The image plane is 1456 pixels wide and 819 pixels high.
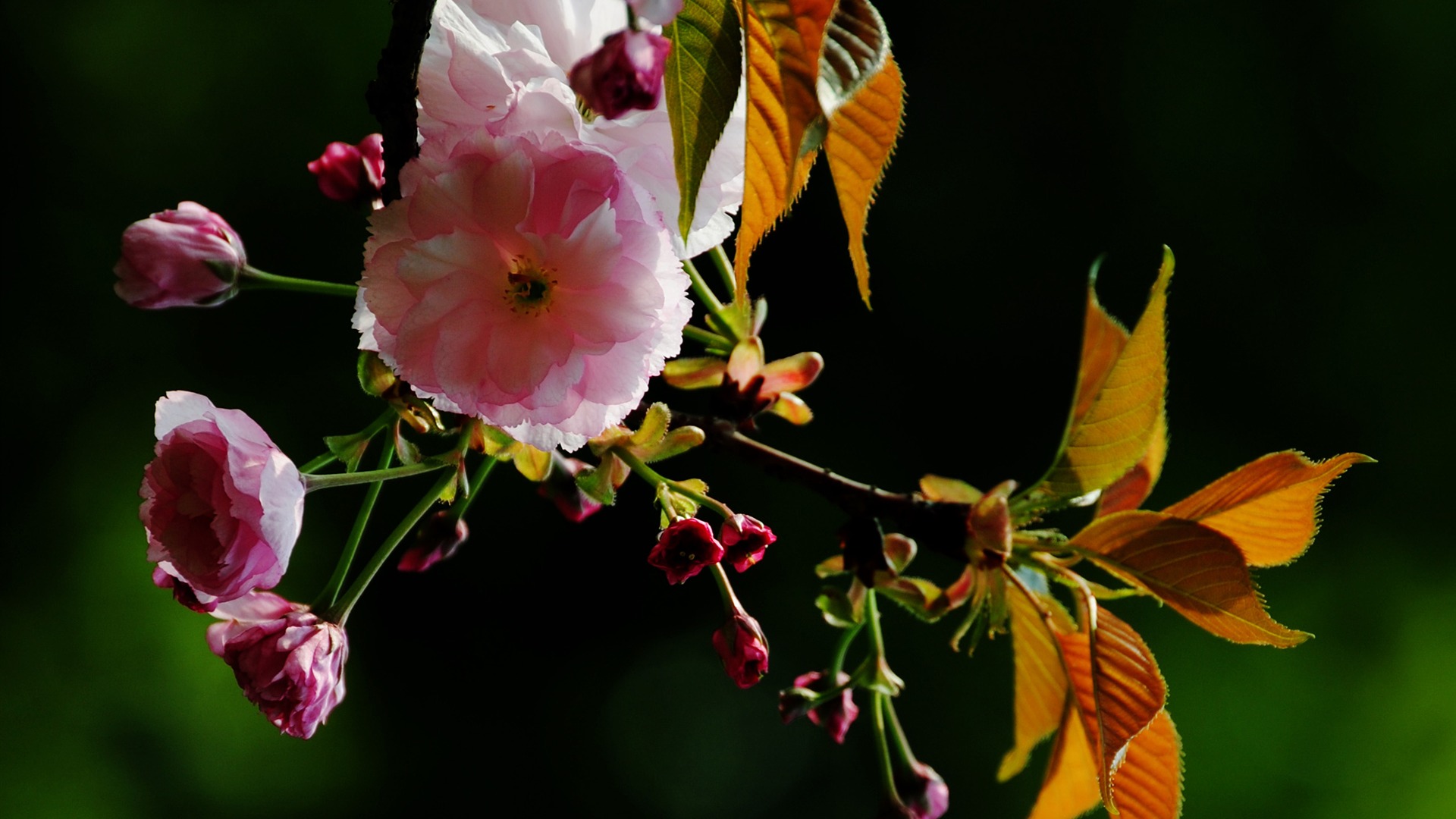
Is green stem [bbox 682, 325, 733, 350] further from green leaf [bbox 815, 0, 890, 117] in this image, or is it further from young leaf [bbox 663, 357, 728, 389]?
green leaf [bbox 815, 0, 890, 117]

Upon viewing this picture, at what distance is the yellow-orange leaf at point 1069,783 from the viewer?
0.41 m

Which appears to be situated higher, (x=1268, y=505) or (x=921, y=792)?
(x=1268, y=505)

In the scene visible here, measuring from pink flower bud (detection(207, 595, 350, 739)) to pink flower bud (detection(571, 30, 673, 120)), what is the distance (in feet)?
0.55

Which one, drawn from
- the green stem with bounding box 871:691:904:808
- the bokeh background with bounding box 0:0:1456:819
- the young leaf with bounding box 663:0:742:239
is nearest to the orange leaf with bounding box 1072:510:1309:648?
the green stem with bounding box 871:691:904:808

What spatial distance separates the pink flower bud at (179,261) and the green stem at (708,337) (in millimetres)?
139

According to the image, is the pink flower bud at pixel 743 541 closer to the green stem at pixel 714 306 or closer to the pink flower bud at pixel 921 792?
the green stem at pixel 714 306

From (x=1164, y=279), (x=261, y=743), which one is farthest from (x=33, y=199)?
(x=1164, y=279)

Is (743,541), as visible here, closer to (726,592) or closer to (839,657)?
(726,592)

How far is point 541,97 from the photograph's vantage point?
9.8 inches

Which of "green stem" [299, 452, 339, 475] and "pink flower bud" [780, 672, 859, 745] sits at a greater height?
"green stem" [299, 452, 339, 475]

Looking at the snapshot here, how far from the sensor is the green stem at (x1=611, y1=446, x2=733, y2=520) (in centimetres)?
30

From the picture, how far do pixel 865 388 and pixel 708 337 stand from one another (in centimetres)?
152

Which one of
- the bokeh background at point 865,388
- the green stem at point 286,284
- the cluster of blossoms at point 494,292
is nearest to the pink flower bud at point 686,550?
the cluster of blossoms at point 494,292

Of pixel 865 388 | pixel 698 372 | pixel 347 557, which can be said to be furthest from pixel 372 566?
pixel 865 388
